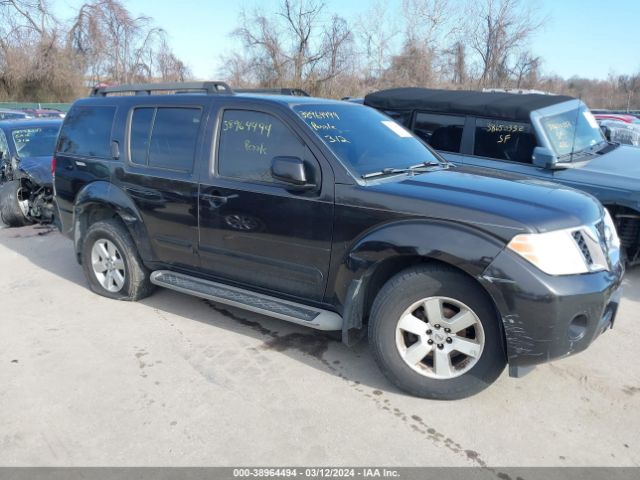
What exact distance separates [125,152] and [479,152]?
388 cm

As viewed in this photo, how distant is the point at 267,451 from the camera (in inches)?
111

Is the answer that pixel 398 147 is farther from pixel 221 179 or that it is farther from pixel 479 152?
pixel 479 152

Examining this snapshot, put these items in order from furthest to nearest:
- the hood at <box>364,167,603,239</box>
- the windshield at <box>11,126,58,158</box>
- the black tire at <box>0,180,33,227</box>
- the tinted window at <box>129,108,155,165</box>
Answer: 1. the windshield at <box>11,126,58,158</box>
2. the black tire at <box>0,180,33,227</box>
3. the tinted window at <box>129,108,155,165</box>
4. the hood at <box>364,167,603,239</box>

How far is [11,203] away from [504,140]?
7.17 metres

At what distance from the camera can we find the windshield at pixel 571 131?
19.2 ft

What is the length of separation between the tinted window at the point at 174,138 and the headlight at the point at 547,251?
2575 mm

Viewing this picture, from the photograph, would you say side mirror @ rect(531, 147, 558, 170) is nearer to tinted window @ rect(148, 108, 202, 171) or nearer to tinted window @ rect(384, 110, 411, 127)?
tinted window @ rect(384, 110, 411, 127)

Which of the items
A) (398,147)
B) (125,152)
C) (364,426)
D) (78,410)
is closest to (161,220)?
(125,152)

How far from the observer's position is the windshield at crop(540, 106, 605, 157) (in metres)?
5.84

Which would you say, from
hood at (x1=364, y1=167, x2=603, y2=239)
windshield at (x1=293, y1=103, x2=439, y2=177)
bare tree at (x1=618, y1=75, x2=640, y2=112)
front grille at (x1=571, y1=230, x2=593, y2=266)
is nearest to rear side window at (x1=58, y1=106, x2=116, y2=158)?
windshield at (x1=293, y1=103, x2=439, y2=177)

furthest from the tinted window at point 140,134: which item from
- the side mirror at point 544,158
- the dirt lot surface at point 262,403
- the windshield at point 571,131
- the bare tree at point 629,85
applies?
the bare tree at point 629,85

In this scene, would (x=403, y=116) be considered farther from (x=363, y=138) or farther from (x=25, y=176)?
(x=25, y=176)

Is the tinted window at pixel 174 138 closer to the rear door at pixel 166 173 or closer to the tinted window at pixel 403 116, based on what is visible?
the rear door at pixel 166 173

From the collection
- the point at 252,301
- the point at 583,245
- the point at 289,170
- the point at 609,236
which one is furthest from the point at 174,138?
the point at 609,236
